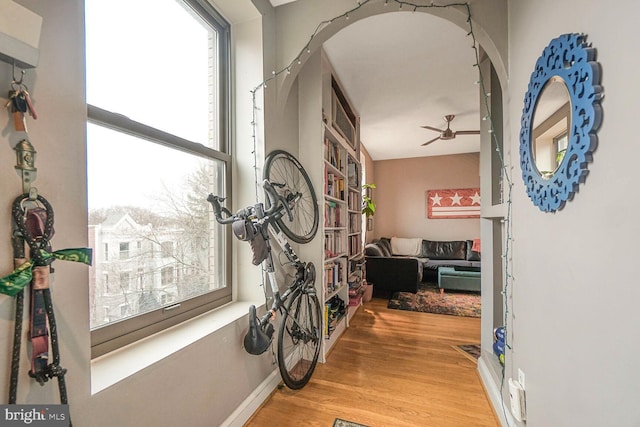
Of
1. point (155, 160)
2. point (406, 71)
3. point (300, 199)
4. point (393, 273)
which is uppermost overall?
point (406, 71)

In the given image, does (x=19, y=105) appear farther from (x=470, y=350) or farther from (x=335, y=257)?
(x=470, y=350)

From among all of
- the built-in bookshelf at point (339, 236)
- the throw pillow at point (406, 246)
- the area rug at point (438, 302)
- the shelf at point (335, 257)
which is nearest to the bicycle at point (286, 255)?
the built-in bookshelf at point (339, 236)

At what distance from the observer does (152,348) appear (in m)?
1.17

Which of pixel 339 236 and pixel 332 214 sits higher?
pixel 332 214

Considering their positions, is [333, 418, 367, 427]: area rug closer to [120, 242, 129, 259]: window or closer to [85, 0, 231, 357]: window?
[85, 0, 231, 357]: window

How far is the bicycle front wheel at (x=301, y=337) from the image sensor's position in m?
1.89

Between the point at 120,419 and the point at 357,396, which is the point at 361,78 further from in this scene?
the point at 120,419

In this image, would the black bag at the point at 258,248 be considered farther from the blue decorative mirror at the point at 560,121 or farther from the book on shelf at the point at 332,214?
the blue decorative mirror at the point at 560,121

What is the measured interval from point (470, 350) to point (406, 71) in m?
2.84

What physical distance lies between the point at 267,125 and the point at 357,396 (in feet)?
6.44

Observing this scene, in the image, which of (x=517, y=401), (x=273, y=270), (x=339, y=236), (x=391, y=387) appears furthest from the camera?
(x=339, y=236)

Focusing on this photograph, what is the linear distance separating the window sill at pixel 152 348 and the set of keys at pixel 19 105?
83cm

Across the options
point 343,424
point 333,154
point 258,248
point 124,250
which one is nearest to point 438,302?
Result: point 333,154

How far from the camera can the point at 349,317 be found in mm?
3287
